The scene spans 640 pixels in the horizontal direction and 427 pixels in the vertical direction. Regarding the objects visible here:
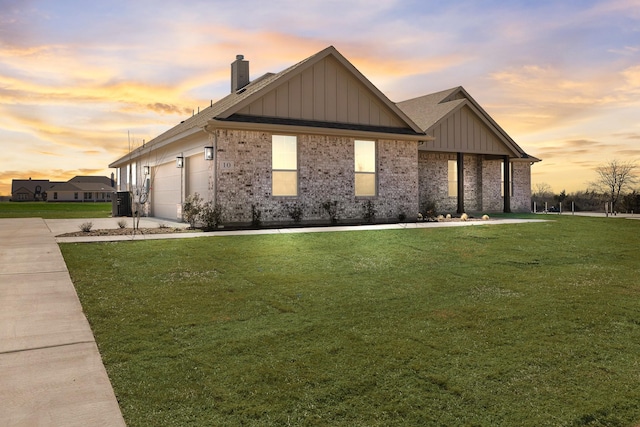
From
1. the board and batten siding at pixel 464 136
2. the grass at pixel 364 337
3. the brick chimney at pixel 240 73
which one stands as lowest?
the grass at pixel 364 337

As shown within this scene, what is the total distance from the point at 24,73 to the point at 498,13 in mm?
16482

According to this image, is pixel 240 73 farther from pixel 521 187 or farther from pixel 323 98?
pixel 521 187

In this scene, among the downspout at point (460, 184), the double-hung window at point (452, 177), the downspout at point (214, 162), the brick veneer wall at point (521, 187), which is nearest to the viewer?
the downspout at point (214, 162)

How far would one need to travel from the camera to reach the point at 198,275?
738 cm

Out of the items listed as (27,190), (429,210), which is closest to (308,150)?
(429,210)

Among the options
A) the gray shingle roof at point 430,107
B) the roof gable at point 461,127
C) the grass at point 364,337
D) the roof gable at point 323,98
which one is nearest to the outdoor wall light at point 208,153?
the roof gable at point 323,98

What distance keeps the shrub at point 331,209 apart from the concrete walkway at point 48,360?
Answer: 409 inches

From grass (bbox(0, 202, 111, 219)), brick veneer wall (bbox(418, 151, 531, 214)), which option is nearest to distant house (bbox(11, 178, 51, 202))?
grass (bbox(0, 202, 111, 219))

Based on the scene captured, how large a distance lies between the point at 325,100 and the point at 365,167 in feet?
9.92

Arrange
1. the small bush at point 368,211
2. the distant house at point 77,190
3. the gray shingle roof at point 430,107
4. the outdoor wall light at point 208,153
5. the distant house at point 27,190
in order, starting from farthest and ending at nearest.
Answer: the distant house at point 27,190, the distant house at point 77,190, the gray shingle roof at point 430,107, the small bush at point 368,211, the outdoor wall light at point 208,153

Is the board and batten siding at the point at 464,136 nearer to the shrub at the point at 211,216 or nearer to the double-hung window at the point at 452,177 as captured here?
the double-hung window at the point at 452,177

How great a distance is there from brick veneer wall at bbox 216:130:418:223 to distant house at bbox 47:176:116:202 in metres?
113

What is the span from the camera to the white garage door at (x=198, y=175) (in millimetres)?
16016

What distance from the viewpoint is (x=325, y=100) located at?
16.9 metres
